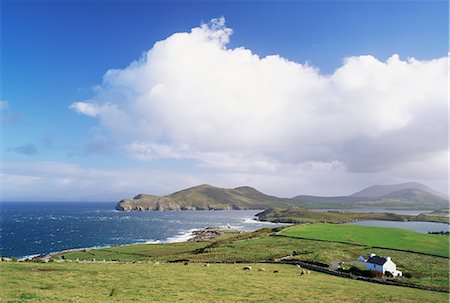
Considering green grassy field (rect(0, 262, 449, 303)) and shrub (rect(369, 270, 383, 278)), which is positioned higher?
green grassy field (rect(0, 262, 449, 303))

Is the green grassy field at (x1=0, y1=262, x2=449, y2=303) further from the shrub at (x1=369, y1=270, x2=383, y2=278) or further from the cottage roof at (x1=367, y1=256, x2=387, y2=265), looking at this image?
the cottage roof at (x1=367, y1=256, x2=387, y2=265)

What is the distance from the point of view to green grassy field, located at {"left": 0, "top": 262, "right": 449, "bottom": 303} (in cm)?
3553

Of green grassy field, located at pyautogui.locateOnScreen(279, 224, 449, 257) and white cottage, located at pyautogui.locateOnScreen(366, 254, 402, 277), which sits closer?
white cottage, located at pyautogui.locateOnScreen(366, 254, 402, 277)

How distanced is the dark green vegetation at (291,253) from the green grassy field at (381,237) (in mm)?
6903

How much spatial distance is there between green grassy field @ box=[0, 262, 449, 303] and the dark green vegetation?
1515 centimetres

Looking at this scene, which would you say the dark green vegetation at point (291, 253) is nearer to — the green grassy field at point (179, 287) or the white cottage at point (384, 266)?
the white cottage at point (384, 266)

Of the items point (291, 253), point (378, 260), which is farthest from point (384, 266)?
point (291, 253)

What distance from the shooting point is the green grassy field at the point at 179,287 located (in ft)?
117

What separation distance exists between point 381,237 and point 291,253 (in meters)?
47.7

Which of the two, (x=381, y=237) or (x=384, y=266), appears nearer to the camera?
(x=384, y=266)

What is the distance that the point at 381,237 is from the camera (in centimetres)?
11531

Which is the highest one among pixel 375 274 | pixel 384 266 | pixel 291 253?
pixel 384 266

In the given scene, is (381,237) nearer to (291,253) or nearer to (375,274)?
(291,253)

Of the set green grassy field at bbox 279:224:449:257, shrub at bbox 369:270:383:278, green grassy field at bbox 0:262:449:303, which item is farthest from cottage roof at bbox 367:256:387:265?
green grassy field at bbox 279:224:449:257
